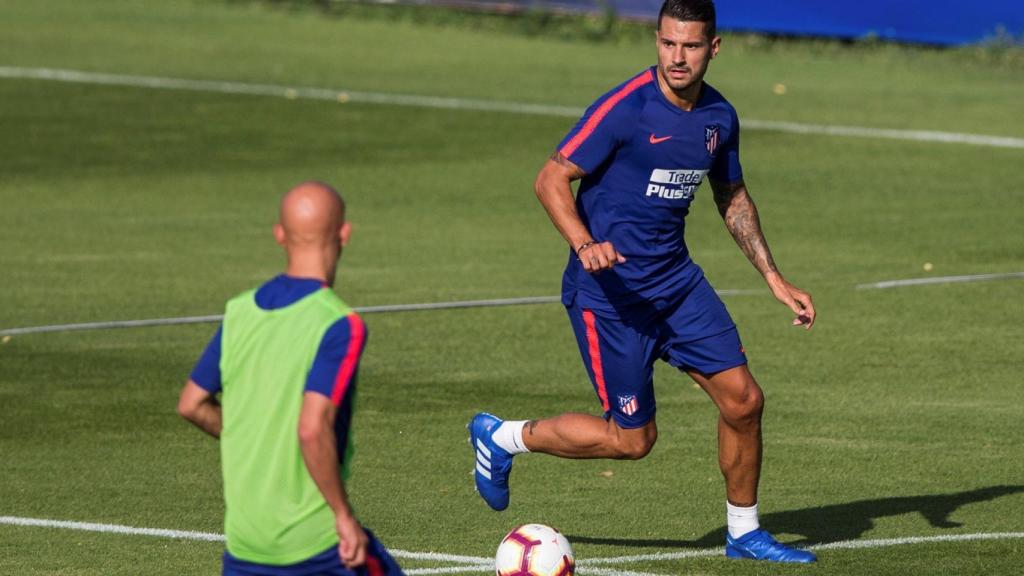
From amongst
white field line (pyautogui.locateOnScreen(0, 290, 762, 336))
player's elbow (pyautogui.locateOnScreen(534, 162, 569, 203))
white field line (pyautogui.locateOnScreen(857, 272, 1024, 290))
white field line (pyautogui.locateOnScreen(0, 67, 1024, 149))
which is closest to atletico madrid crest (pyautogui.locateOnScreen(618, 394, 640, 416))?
player's elbow (pyautogui.locateOnScreen(534, 162, 569, 203))

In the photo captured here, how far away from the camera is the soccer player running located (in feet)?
28.8

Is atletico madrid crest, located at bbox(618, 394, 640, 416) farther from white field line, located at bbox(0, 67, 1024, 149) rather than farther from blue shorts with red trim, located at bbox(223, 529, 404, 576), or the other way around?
white field line, located at bbox(0, 67, 1024, 149)

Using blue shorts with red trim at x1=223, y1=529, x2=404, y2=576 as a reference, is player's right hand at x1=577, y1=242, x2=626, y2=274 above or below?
above

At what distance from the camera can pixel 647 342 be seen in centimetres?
898

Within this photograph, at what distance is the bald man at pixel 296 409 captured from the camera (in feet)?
19.4

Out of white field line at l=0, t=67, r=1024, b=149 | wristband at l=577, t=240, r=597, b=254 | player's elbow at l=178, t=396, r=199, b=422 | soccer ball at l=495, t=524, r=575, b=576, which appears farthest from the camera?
white field line at l=0, t=67, r=1024, b=149

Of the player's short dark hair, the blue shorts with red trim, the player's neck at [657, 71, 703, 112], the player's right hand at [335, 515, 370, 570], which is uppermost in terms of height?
the player's short dark hair

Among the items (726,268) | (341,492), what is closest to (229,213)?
(726,268)

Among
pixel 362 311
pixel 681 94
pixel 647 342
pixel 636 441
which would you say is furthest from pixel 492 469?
pixel 362 311

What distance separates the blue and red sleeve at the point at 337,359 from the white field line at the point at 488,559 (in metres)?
2.92

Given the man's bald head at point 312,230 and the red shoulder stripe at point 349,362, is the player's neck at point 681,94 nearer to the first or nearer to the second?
the man's bald head at point 312,230

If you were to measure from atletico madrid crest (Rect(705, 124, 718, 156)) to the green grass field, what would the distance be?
1788 mm

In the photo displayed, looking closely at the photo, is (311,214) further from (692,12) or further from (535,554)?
(692,12)

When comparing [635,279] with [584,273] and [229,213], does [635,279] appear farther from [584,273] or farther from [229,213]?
[229,213]
